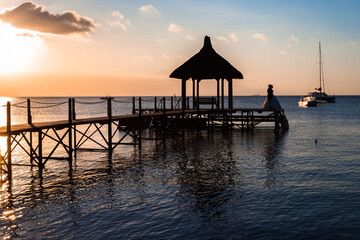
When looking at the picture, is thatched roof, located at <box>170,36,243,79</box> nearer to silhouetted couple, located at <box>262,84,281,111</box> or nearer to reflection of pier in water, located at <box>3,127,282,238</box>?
silhouetted couple, located at <box>262,84,281,111</box>

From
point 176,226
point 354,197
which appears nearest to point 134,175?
point 176,226

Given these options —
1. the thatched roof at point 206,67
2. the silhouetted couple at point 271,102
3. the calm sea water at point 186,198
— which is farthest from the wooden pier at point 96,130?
the thatched roof at point 206,67

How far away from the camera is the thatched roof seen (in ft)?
102

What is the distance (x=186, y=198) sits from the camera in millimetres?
11430

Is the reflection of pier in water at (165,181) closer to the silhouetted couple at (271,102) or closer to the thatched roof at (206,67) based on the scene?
the thatched roof at (206,67)

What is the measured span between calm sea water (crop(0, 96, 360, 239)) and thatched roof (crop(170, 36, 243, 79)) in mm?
13081

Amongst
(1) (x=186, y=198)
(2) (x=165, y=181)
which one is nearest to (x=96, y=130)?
(2) (x=165, y=181)

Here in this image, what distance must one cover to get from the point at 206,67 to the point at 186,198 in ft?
69.1

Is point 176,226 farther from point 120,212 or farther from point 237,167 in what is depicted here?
point 237,167

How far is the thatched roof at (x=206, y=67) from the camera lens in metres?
31.2

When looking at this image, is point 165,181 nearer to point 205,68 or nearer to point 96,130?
point 96,130

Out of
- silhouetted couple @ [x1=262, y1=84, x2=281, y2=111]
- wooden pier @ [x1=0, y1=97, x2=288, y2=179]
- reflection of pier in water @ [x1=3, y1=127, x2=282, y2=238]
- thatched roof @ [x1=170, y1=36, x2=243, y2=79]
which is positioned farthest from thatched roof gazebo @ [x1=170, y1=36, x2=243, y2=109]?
reflection of pier in water @ [x1=3, y1=127, x2=282, y2=238]

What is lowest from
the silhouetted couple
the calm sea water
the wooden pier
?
the calm sea water

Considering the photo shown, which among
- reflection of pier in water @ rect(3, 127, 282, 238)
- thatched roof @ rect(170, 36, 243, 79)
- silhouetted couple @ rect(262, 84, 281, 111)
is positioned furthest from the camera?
silhouetted couple @ rect(262, 84, 281, 111)
